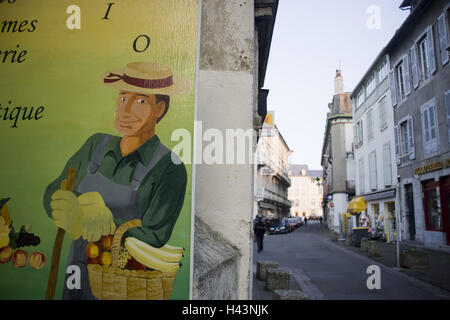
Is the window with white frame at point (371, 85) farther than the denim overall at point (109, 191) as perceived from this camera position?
Yes

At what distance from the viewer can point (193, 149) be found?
4.01 metres

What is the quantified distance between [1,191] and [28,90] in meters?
1.13

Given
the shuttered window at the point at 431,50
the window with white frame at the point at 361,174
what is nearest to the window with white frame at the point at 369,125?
the window with white frame at the point at 361,174

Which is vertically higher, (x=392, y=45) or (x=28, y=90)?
(x=392, y=45)

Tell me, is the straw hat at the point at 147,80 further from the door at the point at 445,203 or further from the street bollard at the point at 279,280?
the door at the point at 445,203

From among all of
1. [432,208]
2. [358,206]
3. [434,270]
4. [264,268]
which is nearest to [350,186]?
[358,206]

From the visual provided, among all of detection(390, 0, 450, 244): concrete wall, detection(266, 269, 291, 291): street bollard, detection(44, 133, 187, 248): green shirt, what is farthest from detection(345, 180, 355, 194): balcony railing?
detection(44, 133, 187, 248): green shirt

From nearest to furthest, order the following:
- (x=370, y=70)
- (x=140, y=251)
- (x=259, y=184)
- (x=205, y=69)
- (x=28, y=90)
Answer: (x=140, y=251) < (x=28, y=90) < (x=205, y=69) < (x=370, y=70) < (x=259, y=184)

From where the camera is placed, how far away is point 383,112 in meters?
23.6

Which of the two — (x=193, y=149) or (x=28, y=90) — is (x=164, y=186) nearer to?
(x=193, y=149)

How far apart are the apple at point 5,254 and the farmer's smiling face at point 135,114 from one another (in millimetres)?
1689

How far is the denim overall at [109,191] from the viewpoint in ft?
12.8

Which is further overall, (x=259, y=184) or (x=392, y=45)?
(x=259, y=184)
